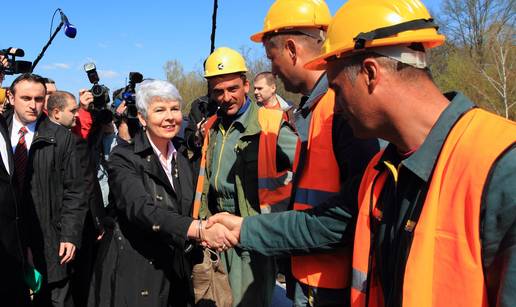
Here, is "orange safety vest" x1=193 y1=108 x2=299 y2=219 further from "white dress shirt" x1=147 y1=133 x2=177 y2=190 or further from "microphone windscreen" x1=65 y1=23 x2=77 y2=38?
"microphone windscreen" x1=65 y1=23 x2=77 y2=38

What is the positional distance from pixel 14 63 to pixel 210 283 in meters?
3.08

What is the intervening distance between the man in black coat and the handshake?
5.60 ft

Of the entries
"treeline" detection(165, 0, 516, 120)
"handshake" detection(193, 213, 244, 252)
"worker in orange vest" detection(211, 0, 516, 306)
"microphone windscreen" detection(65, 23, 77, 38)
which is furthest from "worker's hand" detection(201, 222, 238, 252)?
"treeline" detection(165, 0, 516, 120)

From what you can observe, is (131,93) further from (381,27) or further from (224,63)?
(381,27)

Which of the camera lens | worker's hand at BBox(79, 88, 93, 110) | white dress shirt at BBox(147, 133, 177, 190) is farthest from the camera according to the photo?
worker's hand at BBox(79, 88, 93, 110)

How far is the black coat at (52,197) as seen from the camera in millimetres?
3891

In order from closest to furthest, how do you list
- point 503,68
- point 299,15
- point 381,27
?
point 381,27
point 299,15
point 503,68

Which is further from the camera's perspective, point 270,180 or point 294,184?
point 270,180

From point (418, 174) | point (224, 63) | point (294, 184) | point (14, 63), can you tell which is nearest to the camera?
point (418, 174)

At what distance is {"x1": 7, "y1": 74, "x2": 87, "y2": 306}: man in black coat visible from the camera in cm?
390

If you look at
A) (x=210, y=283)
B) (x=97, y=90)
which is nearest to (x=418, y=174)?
(x=210, y=283)

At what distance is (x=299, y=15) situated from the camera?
2.59 m

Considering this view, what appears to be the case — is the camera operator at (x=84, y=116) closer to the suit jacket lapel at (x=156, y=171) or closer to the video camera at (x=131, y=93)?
the video camera at (x=131, y=93)

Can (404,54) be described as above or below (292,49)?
below
